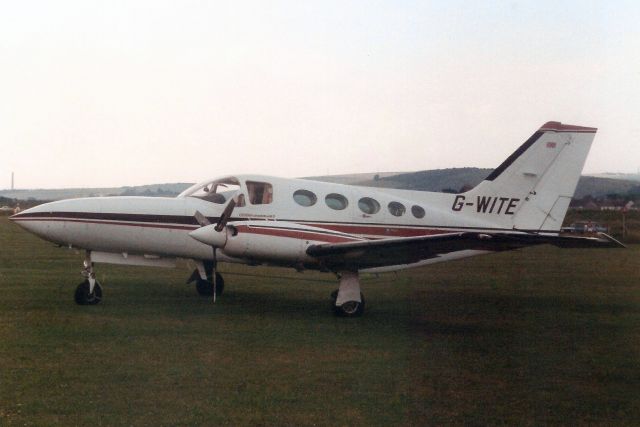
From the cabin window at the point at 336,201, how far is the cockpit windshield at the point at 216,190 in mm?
1687

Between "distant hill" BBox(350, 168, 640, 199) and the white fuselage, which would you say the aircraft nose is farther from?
"distant hill" BBox(350, 168, 640, 199)

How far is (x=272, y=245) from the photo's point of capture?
40.0ft

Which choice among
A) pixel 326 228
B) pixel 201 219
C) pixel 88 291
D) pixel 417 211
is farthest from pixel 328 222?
pixel 88 291

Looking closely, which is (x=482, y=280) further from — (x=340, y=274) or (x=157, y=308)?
(x=157, y=308)

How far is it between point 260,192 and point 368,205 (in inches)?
83.2

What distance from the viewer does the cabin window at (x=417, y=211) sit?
585 inches

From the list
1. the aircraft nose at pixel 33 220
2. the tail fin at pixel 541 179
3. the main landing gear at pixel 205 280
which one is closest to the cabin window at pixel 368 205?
the tail fin at pixel 541 179

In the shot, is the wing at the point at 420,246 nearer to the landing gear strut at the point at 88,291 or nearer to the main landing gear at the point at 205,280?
the main landing gear at the point at 205,280

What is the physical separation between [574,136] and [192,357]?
32.2 feet

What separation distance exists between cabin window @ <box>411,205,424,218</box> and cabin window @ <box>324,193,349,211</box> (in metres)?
1.47

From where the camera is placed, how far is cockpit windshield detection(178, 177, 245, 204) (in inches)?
539

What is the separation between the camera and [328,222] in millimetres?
13914

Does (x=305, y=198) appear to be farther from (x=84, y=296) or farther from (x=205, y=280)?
(x=84, y=296)

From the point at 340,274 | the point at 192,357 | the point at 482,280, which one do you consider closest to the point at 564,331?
the point at 340,274
